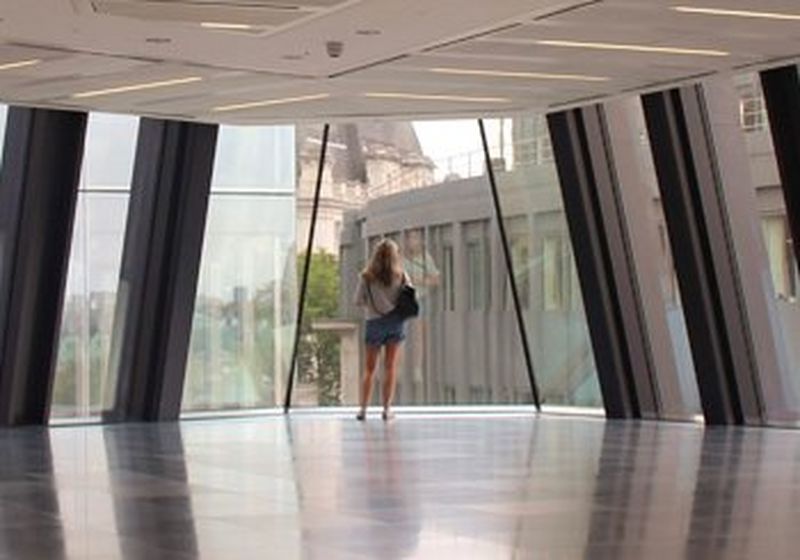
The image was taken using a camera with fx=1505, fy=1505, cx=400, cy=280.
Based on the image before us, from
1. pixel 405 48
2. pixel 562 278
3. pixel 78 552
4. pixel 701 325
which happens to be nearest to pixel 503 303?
pixel 562 278

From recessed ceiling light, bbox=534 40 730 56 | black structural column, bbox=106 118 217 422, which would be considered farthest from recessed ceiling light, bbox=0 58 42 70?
recessed ceiling light, bbox=534 40 730 56

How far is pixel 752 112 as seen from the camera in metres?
13.9

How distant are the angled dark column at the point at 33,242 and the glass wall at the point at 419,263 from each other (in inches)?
156

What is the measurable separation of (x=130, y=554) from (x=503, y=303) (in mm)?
12338

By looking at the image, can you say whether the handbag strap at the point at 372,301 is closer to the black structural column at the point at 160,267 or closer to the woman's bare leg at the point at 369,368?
the woman's bare leg at the point at 369,368

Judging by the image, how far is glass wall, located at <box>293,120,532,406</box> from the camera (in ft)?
59.9

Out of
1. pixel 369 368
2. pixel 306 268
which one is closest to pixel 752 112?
pixel 369 368

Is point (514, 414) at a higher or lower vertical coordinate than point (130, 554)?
higher

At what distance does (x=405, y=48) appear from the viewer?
1105 centimetres

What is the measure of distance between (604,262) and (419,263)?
12.8 feet

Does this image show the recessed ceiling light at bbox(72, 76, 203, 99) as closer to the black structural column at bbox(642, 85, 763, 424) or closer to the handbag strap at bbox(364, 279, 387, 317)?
the handbag strap at bbox(364, 279, 387, 317)

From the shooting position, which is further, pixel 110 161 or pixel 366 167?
pixel 366 167

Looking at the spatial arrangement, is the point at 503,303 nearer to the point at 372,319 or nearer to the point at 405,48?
the point at 372,319

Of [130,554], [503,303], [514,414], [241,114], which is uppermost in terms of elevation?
[241,114]
